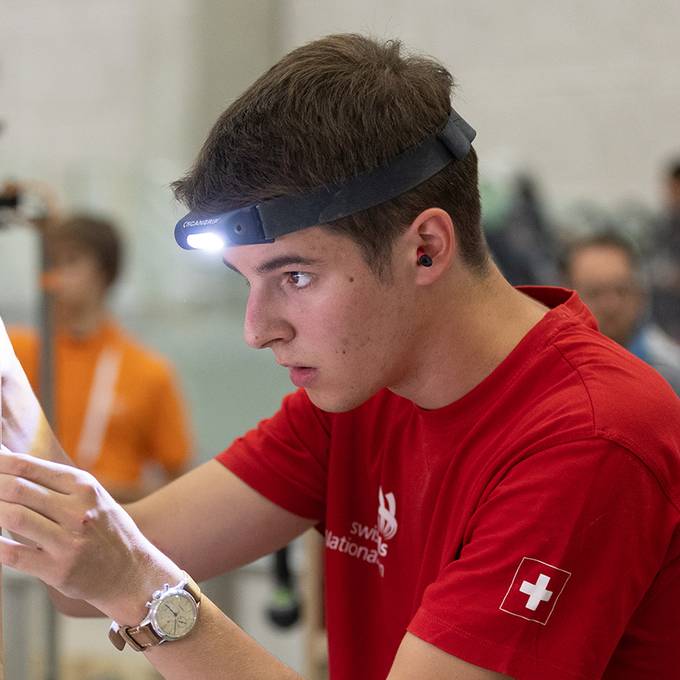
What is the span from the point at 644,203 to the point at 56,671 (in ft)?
11.9

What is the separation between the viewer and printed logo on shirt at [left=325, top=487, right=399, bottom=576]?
137 centimetres

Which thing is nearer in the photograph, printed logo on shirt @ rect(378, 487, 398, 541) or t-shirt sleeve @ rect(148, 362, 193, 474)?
printed logo on shirt @ rect(378, 487, 398, 541)

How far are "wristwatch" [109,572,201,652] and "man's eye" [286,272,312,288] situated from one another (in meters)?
0.32

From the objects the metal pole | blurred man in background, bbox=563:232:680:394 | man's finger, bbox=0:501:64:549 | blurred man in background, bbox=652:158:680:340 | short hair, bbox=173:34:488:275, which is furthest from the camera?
blurred man in background, bbox=652:158:680:340

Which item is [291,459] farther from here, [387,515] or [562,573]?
[562,573]

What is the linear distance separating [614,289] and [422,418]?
2009 mm

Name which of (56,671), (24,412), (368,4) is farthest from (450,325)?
(368,4)

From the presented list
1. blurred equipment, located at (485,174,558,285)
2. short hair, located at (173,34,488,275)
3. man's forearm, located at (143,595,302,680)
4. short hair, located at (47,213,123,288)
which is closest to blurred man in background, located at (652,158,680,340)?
blurred equipment, located at (485,174,558,285)

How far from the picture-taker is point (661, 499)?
43.9 inches

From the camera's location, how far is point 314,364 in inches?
48.0

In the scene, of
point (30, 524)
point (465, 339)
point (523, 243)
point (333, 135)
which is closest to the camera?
point (30, 524)

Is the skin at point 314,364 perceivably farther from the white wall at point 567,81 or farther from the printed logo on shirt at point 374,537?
the white wall at point 567,81

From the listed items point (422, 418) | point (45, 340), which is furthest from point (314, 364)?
point (45, 340)

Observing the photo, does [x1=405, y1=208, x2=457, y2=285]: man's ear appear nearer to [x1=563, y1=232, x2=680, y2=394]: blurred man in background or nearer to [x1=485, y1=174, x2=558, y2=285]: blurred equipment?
[x1=563, y1=232, x2=680, y2=394]: blurred man in background
